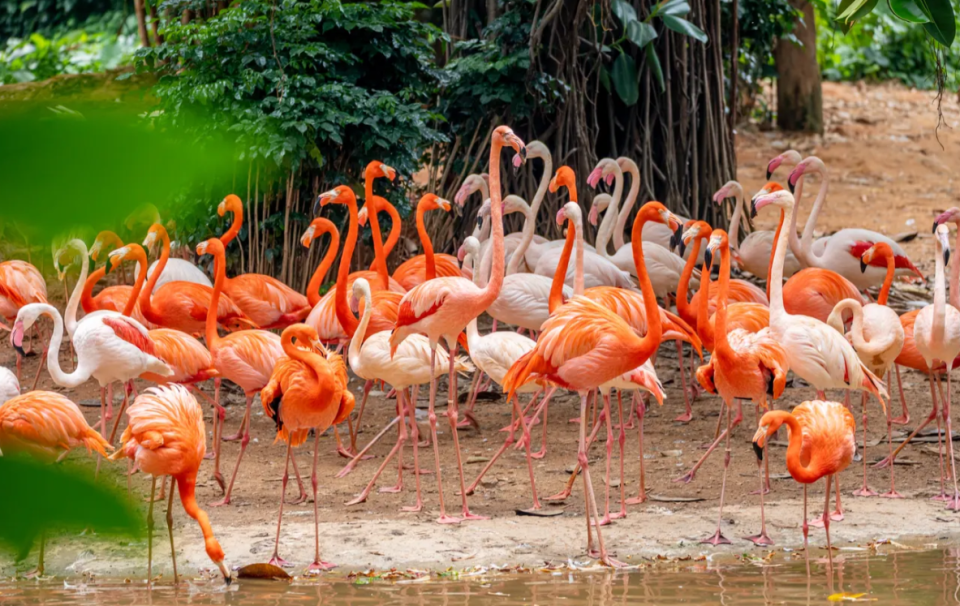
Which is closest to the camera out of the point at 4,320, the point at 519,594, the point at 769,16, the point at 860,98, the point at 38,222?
the point at 38,222

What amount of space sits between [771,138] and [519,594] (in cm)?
994

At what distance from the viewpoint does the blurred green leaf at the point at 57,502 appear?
1.25 feet

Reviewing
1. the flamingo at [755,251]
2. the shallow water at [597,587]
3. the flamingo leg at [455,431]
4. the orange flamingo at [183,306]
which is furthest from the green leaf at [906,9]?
the flamingo at [755,251]

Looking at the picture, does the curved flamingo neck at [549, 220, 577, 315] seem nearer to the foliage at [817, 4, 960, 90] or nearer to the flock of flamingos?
the flock of flamingos

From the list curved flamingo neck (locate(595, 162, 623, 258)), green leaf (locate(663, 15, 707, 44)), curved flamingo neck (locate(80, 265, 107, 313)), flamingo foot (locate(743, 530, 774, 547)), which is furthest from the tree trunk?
flamingo foot (locate(743, 530, 774, 547))

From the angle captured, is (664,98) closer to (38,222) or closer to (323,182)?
(323,182)

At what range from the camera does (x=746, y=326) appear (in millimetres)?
5531

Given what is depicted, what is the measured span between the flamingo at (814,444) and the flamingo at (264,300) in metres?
3.16

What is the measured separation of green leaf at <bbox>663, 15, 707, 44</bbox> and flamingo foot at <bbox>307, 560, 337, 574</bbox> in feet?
16.6

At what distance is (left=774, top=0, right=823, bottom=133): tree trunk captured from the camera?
41.8 ft

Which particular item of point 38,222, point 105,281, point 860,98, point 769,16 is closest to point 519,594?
point 38,222

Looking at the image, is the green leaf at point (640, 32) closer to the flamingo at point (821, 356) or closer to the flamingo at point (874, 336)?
the flamingo at point (874, 336)

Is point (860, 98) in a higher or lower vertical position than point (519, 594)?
higher

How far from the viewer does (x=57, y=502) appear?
15.1 inches
